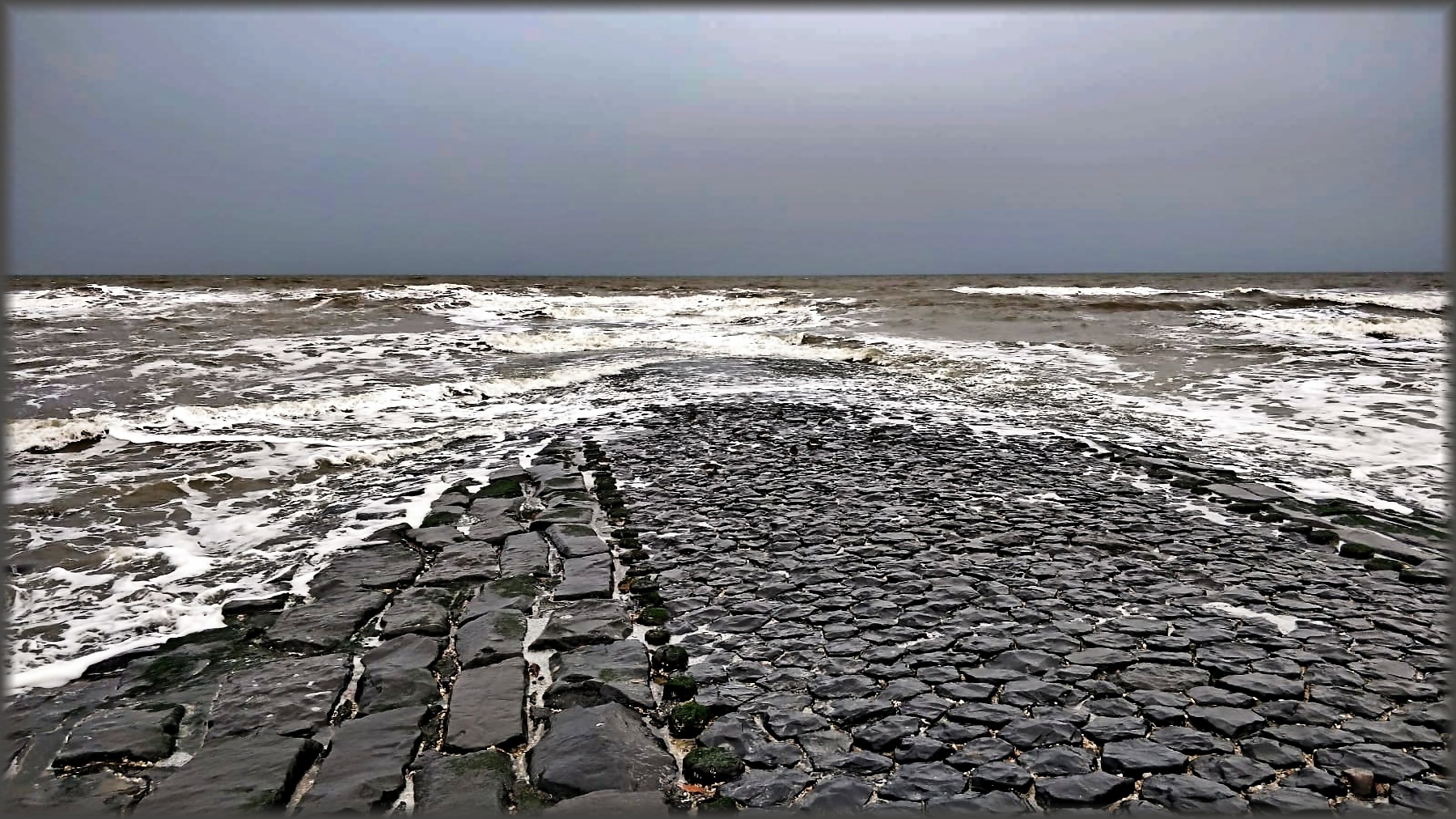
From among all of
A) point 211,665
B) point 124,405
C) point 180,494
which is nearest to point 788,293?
point 124,405

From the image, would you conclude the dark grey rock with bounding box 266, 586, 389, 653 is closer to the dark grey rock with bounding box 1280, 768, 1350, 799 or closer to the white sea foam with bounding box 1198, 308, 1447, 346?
the dark grey rock with bounding box 1280, 768, 1350, 799

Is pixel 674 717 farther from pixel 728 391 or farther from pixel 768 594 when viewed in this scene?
pixel 728 391

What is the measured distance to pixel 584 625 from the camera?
15.2 ft

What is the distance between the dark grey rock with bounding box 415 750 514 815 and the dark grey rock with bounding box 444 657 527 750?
0.09m

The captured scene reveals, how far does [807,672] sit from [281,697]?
105 inches

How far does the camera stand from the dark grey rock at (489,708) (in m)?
3.51

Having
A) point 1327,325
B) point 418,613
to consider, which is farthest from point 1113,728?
point 1327,325

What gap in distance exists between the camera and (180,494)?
7.33 m

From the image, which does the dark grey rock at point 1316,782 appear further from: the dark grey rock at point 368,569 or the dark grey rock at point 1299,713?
the dark grey rock at point 368,569

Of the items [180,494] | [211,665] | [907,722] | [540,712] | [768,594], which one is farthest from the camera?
[180,494]

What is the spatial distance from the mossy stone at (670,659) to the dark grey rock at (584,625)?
1.11 feet

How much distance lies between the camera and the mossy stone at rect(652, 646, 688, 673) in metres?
4.13

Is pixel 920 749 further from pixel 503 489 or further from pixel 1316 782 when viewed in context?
pixel 503 489

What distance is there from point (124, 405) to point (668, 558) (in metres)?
10.5
